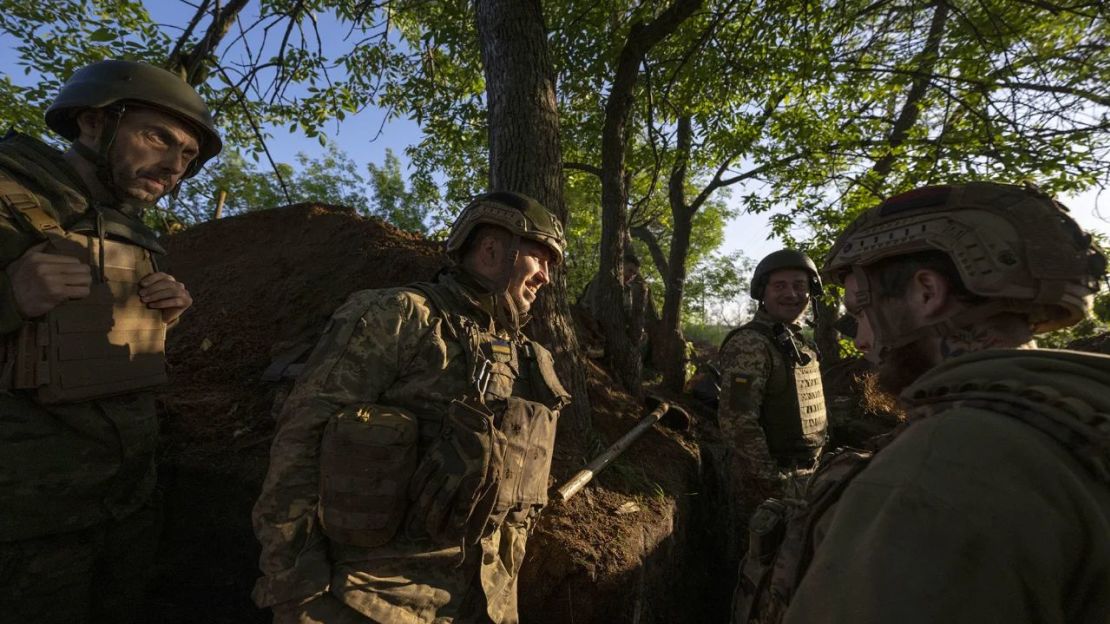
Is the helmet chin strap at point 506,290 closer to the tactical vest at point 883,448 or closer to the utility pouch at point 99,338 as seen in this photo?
the tactical vest at point 883,448

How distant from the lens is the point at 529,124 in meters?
3.71

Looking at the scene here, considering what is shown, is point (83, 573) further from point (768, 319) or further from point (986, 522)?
point (768, 319)

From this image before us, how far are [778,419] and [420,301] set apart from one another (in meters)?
3.13

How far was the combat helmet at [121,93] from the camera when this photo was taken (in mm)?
2271

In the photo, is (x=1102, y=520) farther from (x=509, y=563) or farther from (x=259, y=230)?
(x=259, y=230)

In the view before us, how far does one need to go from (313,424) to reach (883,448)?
196cm

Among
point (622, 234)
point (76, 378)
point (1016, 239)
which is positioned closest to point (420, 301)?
point (76, 378)

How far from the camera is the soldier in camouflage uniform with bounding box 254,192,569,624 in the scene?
6.03 feet

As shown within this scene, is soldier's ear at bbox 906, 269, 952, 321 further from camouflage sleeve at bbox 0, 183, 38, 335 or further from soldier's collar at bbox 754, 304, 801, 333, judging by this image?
camouflage sleeve at bbox 0, 183, 38, 335

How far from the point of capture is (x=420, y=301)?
225cm

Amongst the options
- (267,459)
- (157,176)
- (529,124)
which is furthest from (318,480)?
(529,124)

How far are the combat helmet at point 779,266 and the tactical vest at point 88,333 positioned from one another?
4528 mm

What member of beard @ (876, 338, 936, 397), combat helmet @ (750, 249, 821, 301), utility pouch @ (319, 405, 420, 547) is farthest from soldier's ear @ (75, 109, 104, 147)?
combat helmet @ (750, 249, 821, 301)

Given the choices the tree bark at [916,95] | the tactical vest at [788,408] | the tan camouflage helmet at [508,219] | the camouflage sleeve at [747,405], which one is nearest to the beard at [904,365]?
the tan camouflage helmet at [508,219]
